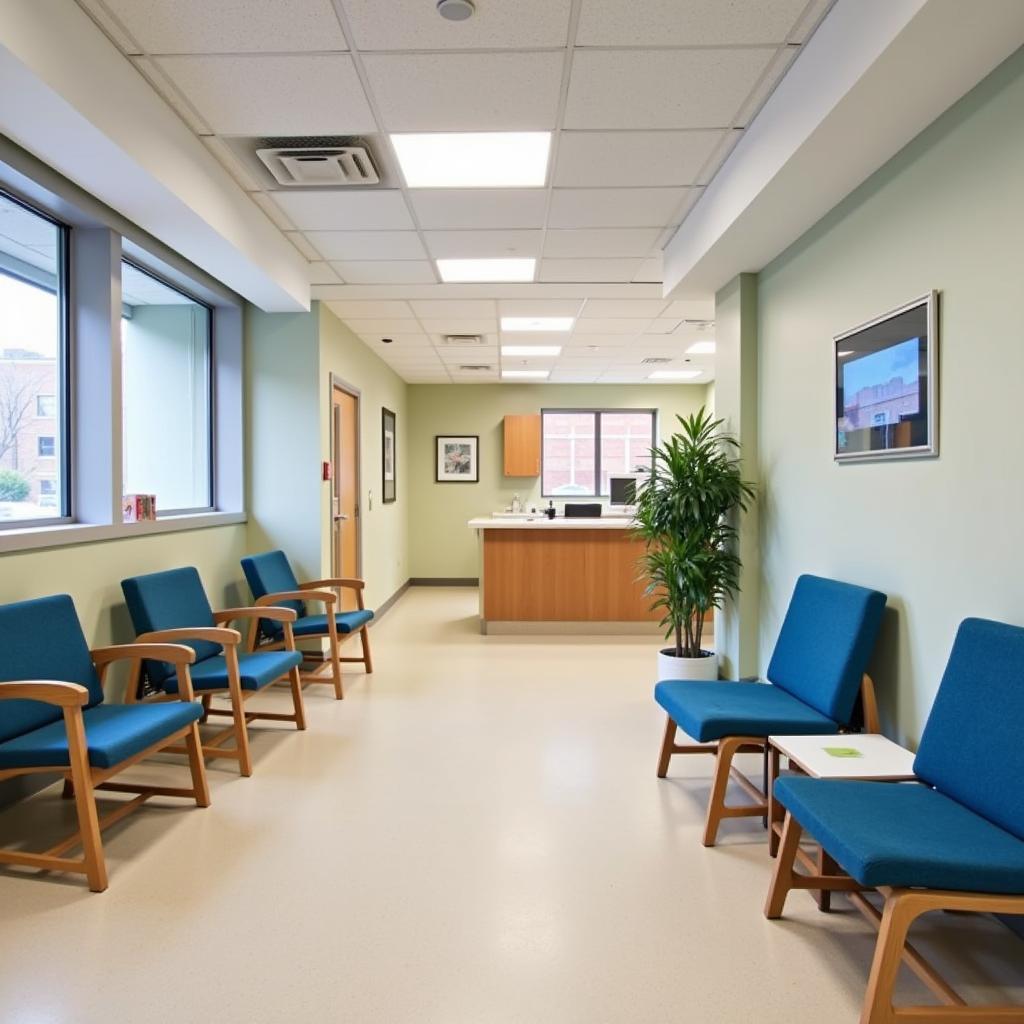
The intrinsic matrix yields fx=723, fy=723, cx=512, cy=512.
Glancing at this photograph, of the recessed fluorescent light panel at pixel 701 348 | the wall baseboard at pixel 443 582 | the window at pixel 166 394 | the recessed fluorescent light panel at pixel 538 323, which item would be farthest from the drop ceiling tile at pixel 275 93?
the wall baseboard at pixel 443 582

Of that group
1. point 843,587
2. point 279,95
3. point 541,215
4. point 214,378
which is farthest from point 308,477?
point 843,587

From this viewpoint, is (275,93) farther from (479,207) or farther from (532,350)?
(532,350)

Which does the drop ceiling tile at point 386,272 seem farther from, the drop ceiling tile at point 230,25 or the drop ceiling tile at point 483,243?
the drop ceiling tile at point 230,25

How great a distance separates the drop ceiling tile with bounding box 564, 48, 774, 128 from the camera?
2.60 m

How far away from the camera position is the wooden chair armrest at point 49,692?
2.36m

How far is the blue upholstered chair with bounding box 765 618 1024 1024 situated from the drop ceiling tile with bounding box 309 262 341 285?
4229 mm

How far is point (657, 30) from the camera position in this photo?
245cm

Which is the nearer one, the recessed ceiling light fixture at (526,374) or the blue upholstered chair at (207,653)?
the blue upholstered chair at (207,653)

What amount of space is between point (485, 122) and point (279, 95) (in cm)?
82

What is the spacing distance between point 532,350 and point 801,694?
5286 mm

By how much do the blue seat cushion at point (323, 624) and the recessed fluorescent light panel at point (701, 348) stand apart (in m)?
4.36

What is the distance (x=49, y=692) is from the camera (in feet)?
7.80

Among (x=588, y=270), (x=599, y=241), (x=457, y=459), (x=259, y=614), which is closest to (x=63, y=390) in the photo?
(x=259, y=614)

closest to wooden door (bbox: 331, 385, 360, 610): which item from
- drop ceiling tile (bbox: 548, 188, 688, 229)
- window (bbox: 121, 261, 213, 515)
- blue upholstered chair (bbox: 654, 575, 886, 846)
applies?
window (bbox: 121, 261, 213, 515)
